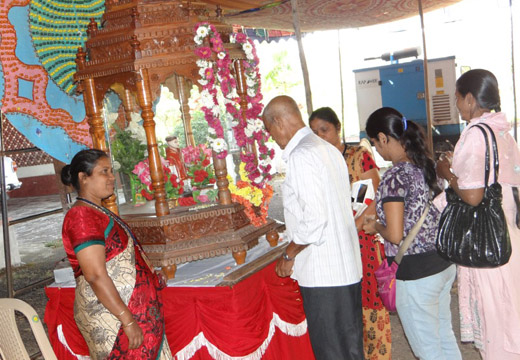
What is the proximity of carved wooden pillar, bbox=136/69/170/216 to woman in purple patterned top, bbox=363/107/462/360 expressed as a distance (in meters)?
1.39

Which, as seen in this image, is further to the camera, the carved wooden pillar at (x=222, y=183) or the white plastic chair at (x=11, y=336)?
the carved wooden pillar at (x=222, y=183)

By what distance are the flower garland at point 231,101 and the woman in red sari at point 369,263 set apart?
0.46 m

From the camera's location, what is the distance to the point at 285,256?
106 inches

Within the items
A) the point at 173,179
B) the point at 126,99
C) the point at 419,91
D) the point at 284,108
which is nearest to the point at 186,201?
the point at 173,179

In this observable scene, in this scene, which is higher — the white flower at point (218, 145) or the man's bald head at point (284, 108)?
the man's bald head at point (284, 108)

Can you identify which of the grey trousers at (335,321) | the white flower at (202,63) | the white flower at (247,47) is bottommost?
the grey trousers at (335,321)

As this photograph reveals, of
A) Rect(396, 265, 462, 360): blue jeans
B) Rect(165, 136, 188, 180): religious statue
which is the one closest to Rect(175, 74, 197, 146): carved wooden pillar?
Rect(165, 136, 188, 180): religious statue

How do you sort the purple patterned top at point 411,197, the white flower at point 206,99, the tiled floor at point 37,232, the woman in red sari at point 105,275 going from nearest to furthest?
the woman in red sari at point 105,275 → the purple patterned top at point 411,197 → the white flower at point 206,99 → the tiled floor at point 37,232

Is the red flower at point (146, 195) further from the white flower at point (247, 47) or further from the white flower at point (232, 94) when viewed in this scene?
the white flower at point (247, 47)

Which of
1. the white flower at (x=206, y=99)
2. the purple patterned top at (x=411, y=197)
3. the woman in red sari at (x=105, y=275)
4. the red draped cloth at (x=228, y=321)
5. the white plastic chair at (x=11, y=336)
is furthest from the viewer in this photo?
the white flower at (x=206, y=99)

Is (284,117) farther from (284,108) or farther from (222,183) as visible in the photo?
(222,183)

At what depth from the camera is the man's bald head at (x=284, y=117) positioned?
8.66 ft

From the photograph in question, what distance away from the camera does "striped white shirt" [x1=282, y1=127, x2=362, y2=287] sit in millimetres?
2496

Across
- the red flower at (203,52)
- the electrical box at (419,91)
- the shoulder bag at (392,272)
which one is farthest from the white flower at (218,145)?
the electrical box at (419,91)
